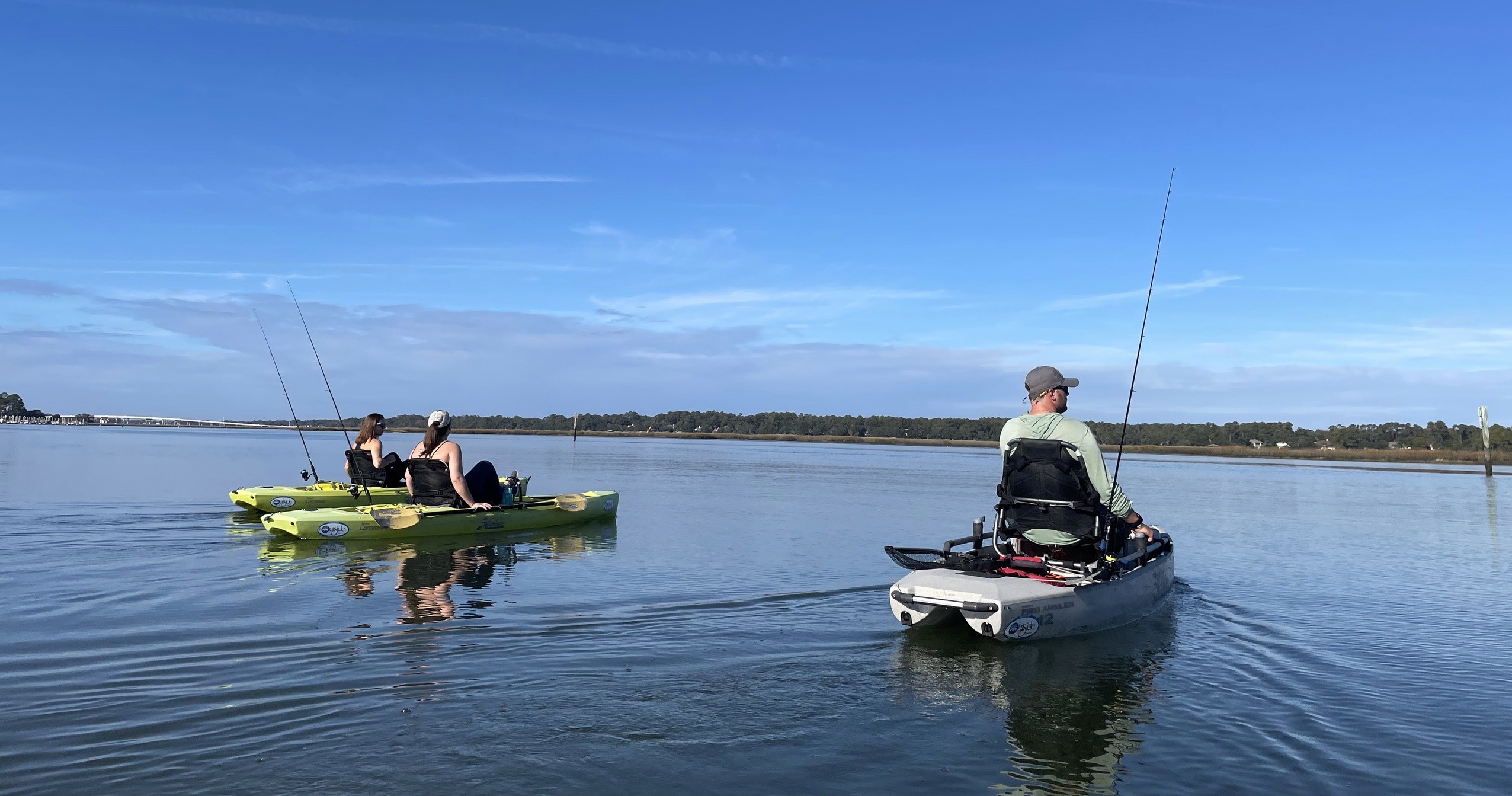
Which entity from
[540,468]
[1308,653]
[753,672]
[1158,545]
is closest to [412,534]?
[753,672]

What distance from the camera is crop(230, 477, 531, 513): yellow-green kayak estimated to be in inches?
753

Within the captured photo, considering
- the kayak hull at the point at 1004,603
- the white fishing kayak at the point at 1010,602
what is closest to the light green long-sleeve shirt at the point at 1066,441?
the white fishing kayak at the point at 1010,602

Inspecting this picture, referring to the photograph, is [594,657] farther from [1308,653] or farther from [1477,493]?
[1477,493]

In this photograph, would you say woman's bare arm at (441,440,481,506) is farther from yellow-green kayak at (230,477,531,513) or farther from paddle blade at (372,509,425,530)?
yellow-green kayak at (230,477,531,513)

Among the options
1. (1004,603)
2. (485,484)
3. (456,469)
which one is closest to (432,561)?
(456,469)

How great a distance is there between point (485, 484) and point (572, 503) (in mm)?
2322

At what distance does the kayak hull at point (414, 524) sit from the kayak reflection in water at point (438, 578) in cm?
87

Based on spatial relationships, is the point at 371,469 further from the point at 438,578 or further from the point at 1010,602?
the point at 1010,602

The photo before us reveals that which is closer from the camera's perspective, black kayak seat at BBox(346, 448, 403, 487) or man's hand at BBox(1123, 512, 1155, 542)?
man's hand at BBox(1123, 512, 1155, 542)

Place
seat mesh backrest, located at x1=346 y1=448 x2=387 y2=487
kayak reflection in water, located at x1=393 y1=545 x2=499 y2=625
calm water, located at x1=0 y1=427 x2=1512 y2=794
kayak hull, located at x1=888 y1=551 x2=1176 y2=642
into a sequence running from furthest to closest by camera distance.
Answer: seat mesh backrest, located at x1=346 y1=448 x2=387 y2=487 → kayak reflection in water, located at x1=393 y1=545 x2=499 y2=625 → kayak hull, located at x1=888 y1=551 x2=1176 y2=642 → calm water, located at x1=0 y1=427 x2=1512 y2=794

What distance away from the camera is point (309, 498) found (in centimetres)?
1933

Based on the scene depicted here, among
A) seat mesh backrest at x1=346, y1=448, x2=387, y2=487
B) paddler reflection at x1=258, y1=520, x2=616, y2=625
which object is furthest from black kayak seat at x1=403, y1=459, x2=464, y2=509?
seat mesh backrest at x1=346, y1=448, x2=387, y2=487

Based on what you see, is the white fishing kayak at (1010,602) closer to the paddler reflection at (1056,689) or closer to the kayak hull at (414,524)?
the paddler reflection at (1056,689)

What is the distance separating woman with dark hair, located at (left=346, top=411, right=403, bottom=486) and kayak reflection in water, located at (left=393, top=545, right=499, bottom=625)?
4.24m
